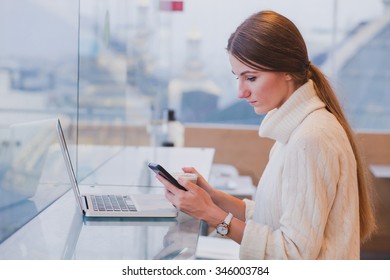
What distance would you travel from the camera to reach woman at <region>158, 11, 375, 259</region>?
3.67ft

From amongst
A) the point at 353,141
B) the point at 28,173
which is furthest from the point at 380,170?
the point at 28,173

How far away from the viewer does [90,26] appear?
2180mm

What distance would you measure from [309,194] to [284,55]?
263mm

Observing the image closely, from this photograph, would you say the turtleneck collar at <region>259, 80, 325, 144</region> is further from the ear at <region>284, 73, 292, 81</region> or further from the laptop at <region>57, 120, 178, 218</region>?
the laptop at <region>57, 120, 178, 218</region>

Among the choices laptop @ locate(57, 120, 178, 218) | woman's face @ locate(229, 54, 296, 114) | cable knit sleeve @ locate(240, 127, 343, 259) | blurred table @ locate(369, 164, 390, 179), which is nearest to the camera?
cable knit sleeve @ locate(240, 127, 343, 259)

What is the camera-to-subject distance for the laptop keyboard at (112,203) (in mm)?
1354

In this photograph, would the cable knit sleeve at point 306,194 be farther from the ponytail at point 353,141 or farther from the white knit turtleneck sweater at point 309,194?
the ponytail at point 353,141

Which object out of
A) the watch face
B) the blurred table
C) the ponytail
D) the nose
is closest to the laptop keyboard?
the watch face

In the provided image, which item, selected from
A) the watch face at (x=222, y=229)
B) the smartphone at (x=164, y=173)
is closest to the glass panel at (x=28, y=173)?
the smartphone at (x=164, y=173)

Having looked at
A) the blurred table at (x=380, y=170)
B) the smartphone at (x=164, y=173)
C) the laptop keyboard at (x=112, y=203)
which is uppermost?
the smartphone at (x=164, y=173)

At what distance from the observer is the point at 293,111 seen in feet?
3.97

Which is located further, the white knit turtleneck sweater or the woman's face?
the woman's face

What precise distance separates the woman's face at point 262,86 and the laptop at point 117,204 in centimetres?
30

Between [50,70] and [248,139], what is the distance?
2448 millimetres
